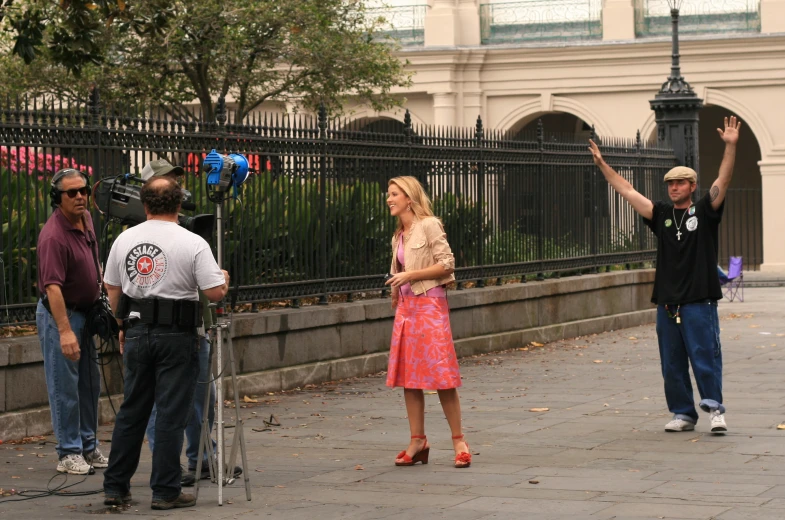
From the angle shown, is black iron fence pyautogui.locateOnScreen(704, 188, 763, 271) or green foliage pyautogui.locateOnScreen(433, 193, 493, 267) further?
black iron fence pyautogui.locateOnScreen(704, 188, 763, 271)

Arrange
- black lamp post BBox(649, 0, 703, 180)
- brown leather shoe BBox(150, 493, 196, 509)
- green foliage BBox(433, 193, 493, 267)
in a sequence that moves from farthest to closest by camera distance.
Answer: black lamp post BBox(649, 0, 703, 180)
green foliage BBox(433, 193, 493, 267)
brown leather shoe BBox(150, 493, 196, 509)

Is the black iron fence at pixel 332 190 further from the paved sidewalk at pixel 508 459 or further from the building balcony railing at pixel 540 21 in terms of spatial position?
the building balcony railing at pixel 540 21

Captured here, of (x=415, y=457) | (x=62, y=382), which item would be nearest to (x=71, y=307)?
(x=62, y=382)

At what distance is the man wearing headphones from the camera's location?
8062 mm

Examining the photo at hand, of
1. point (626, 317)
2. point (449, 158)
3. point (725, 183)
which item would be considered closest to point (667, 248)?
point (725, 183)

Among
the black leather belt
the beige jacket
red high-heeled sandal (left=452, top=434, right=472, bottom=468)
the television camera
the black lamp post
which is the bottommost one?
red high-heeled sandal (left=452, top=434, right=472, bottom=468)

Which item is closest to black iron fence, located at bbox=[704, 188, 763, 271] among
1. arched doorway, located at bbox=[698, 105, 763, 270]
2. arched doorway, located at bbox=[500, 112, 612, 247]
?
arched doorway, located at bbox=[698, 105, 763, 270]

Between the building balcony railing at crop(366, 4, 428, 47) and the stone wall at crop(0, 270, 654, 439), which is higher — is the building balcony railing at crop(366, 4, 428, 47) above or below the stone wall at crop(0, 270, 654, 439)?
above

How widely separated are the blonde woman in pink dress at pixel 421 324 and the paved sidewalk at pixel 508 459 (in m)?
0.28

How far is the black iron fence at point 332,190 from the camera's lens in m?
10.2

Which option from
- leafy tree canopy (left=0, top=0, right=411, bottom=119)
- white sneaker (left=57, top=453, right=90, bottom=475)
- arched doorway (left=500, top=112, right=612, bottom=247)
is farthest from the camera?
leafy tree canopy (left=0, top=0, right=411, bottom=119)

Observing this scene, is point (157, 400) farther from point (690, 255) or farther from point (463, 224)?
point (463, 224)

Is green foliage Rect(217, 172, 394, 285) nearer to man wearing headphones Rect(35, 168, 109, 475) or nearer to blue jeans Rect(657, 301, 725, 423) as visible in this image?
man wearing headphones Rect(35, 168, 109, 475)

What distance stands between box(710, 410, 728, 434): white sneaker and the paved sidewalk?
0.08 meters
